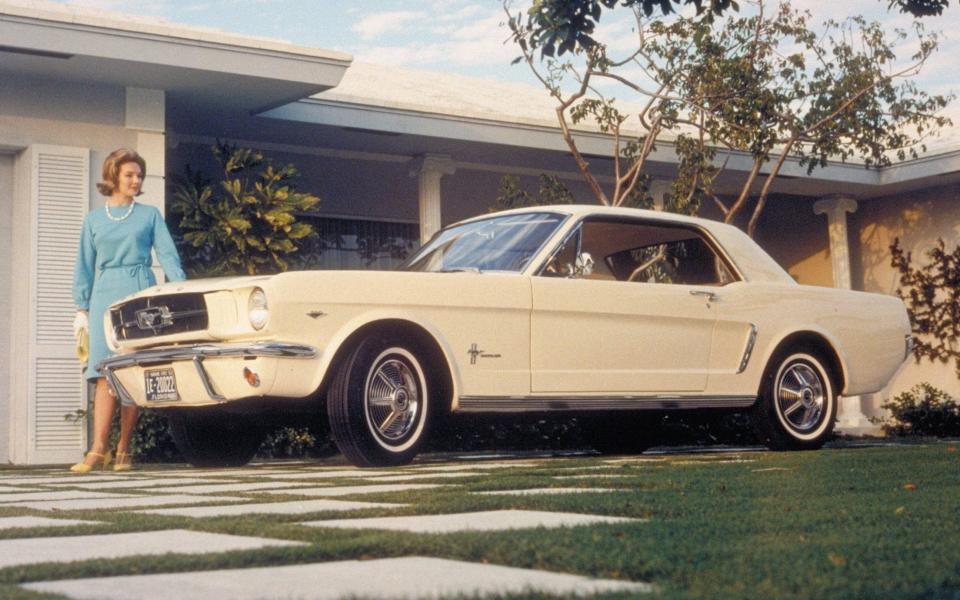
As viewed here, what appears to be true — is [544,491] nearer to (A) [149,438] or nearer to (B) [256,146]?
(A) [149,438]

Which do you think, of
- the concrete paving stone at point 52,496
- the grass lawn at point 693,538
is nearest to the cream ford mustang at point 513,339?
the concrete paving stone at point 52,496

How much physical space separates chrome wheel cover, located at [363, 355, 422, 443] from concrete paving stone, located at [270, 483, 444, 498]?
4.37 feet

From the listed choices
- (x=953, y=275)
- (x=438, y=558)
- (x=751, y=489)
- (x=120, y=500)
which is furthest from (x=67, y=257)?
(x=953, y=275)

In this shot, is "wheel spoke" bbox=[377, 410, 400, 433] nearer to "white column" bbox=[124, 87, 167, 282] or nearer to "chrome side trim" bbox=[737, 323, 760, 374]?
"chrome side trim" bbox=[737, 323, 760, 374]

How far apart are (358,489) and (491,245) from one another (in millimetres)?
2683

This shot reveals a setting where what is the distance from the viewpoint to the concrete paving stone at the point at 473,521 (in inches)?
117

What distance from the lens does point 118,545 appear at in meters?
2.82

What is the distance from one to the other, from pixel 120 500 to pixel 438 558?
2176 millimetres

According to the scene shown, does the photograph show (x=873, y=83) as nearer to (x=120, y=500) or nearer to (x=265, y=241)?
(x=265, y=241)

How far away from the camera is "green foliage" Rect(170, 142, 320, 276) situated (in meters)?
10.6

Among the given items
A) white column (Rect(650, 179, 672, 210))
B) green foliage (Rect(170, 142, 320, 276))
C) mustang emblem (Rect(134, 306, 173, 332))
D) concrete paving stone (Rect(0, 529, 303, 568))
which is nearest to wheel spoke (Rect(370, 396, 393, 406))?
mustang emblem (Rect(134, 306, 173, 332))

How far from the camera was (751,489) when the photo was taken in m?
4.16

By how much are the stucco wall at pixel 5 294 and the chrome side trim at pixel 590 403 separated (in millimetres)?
5466

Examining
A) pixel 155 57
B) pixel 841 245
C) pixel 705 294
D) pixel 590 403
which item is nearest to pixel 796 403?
pixel 705 294
